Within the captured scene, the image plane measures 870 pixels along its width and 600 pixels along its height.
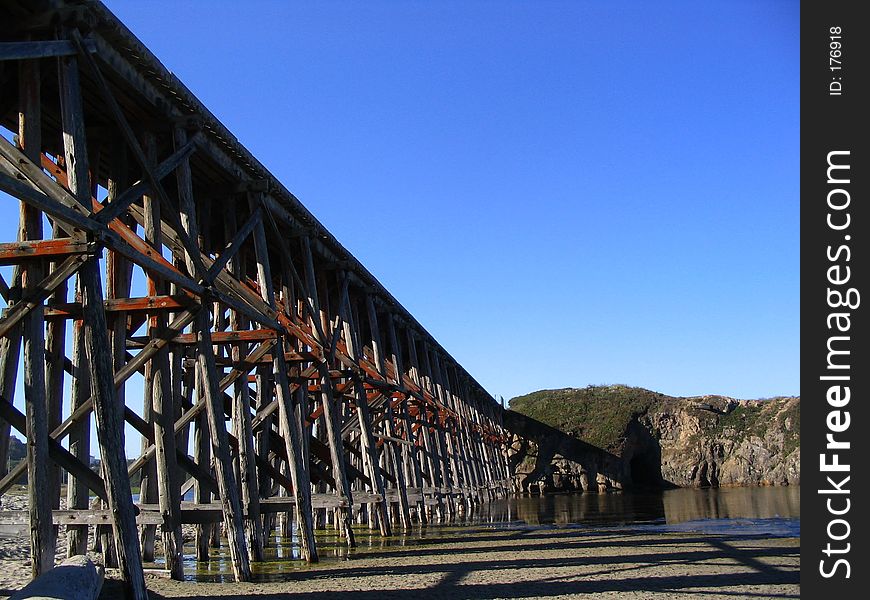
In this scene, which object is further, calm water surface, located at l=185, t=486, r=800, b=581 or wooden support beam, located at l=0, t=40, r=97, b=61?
calm water surface, located at l=185, t=486, r=800, b=581

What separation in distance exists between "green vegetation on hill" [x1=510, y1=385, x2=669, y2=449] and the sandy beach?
33.6 metres

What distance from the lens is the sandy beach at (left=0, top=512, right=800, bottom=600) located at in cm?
716

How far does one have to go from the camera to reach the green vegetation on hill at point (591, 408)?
4612 cm

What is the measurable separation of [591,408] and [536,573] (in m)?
40.9

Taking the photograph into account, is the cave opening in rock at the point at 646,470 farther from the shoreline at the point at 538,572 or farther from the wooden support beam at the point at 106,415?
the wooden support beam at the point at 106,415

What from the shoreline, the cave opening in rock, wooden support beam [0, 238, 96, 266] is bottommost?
the cave opening in rock

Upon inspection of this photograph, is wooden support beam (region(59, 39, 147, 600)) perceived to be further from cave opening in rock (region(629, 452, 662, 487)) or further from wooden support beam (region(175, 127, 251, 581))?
cave opening in rock (region(629, 452, 662, 487))

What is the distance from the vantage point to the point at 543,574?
847 cm

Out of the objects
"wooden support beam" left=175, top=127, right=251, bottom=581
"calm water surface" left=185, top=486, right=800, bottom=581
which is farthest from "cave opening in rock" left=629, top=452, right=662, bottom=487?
"wooden support beam" left=175, top=127, right=251, bottom=581

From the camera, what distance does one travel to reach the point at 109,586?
20.8ft

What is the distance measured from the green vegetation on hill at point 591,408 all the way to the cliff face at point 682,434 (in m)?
0.06
